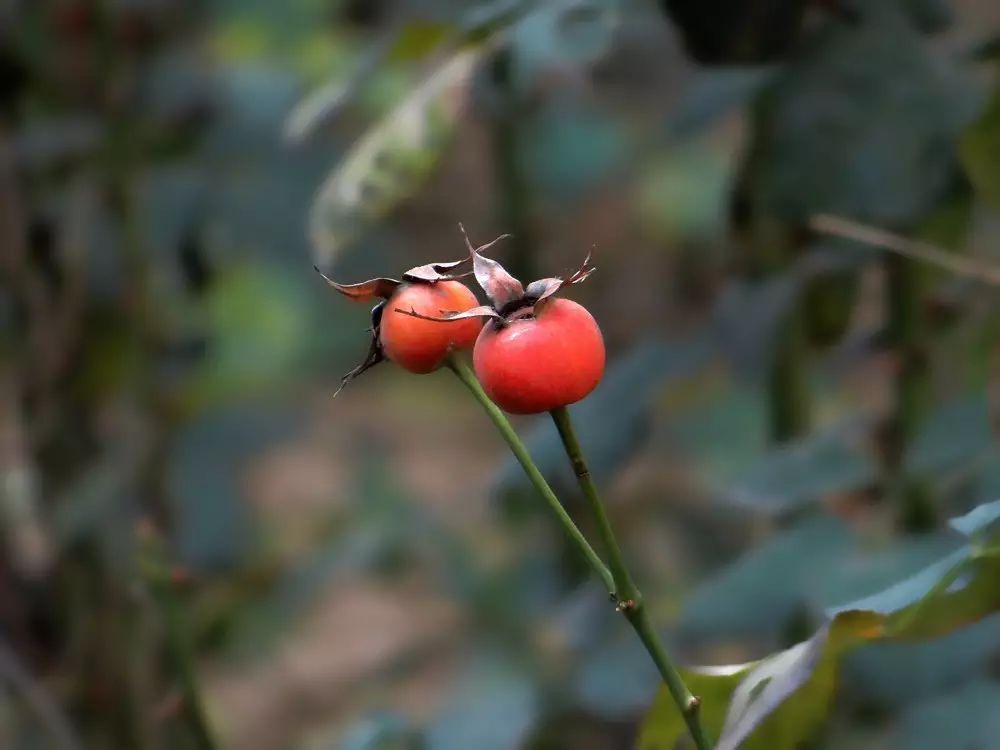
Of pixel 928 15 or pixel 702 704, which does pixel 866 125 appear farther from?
pixel 702 704

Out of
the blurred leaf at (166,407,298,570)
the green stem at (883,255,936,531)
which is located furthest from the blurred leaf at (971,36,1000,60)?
the blurred leaf at (166,407,298,570)

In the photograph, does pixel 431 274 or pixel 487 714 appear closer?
pixel 431 274

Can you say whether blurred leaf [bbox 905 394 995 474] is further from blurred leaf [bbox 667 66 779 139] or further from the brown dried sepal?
the brown dried sepal

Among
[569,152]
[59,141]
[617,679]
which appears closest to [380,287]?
[617,679]

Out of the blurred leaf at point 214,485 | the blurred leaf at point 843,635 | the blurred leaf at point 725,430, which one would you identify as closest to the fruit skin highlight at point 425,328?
the blurred leaf at point 843,635

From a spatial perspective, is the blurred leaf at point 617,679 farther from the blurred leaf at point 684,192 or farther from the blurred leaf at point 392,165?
the blurred leaf at point 684,192

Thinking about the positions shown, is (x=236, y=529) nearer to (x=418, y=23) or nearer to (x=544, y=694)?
(x=544, y=694)
